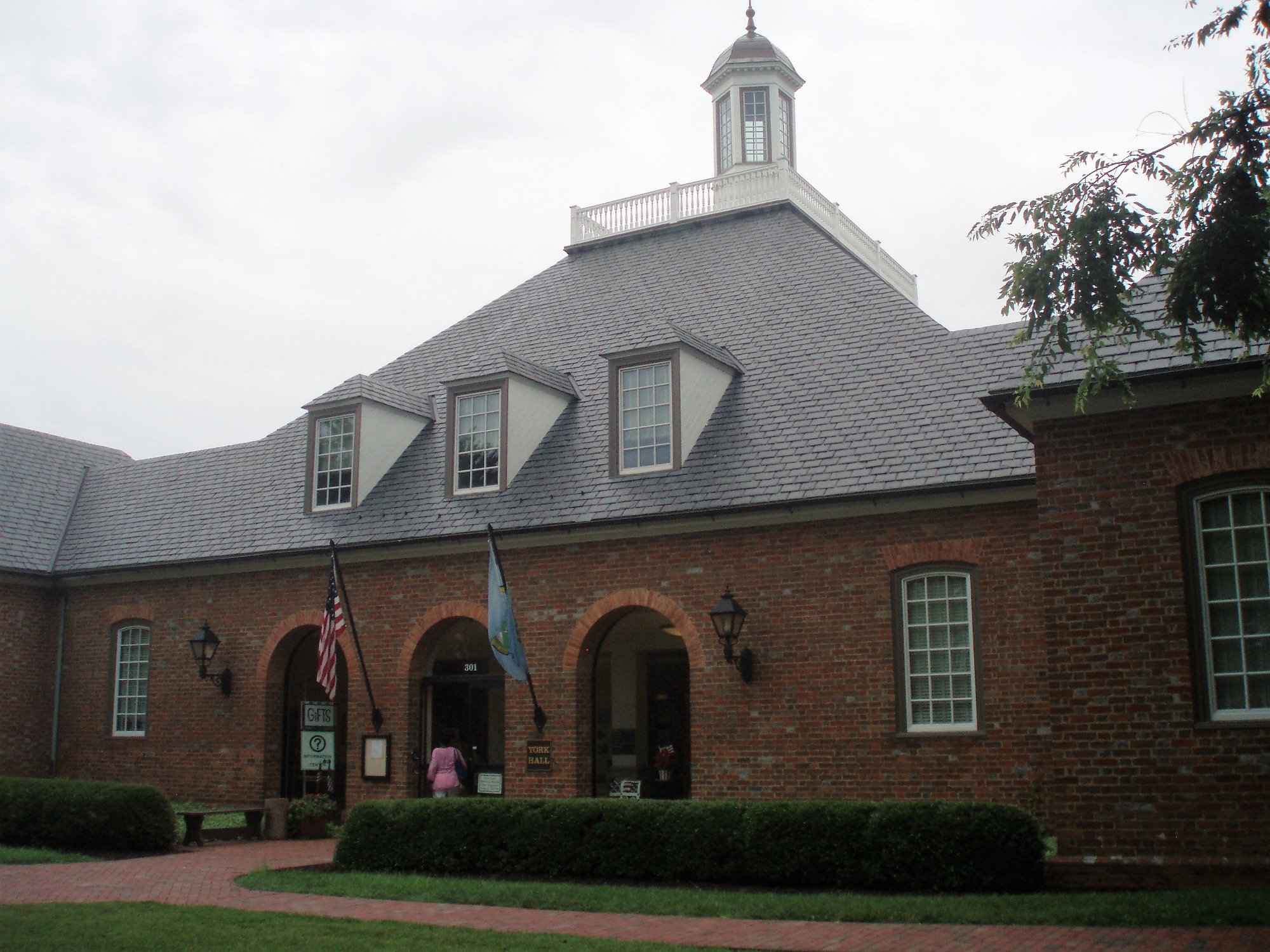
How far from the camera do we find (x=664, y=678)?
795 inches

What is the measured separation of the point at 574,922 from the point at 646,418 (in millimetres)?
8918

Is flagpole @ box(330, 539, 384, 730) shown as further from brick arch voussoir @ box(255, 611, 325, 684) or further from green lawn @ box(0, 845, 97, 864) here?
green lawn @ box(0, 845, 97, 864)

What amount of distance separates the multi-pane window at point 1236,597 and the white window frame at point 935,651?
383cm

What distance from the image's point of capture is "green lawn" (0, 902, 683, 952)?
9.09 m

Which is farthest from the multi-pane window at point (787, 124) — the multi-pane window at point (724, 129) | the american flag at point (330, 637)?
the american flag at point (330, 637)

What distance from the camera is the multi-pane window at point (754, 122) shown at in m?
24.3

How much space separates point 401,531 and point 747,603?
19.1 ft

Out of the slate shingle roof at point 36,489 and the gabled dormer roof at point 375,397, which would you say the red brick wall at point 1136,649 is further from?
the slate shingle roof at point 36,489

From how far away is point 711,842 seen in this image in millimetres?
12531

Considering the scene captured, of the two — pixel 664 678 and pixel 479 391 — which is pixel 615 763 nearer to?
pixel 664 678

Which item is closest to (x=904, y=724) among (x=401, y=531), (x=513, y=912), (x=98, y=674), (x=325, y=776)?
(x=513, y=912)

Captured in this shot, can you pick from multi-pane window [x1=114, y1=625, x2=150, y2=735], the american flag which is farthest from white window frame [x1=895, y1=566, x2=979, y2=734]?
multi-pane window [x1=114, y1=625, x2=150, y2=735]

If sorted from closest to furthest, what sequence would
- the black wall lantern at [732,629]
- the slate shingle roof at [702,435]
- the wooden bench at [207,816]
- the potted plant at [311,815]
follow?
the black wall lantern at [732,629] → the slate shingle roof at [702,435] → the wooden bench at [207,816] → the potted plant at [311,815]

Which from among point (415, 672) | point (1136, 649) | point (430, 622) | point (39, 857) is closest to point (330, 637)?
point (430, 622)
